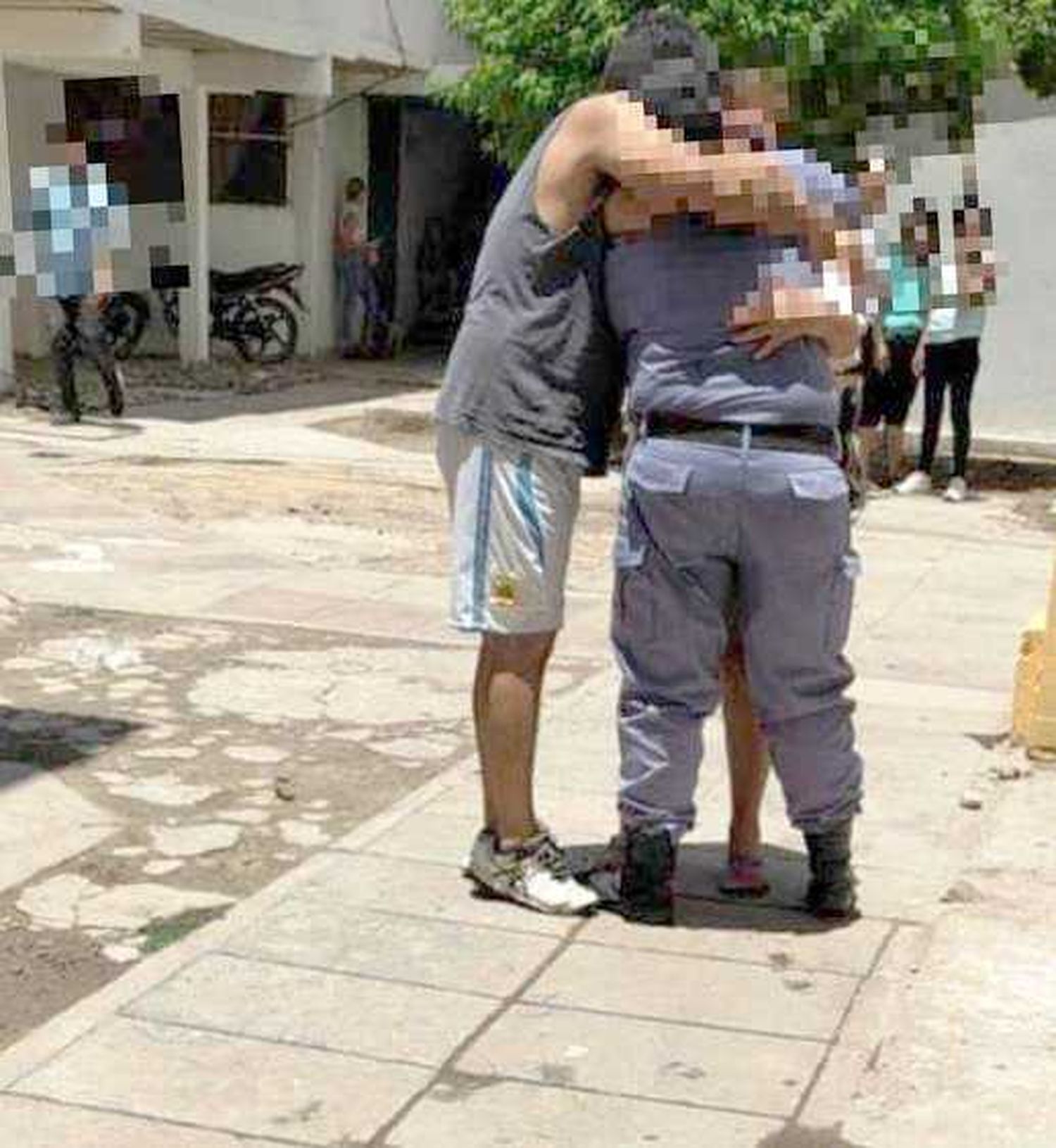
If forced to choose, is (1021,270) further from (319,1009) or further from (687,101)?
(319,1009)

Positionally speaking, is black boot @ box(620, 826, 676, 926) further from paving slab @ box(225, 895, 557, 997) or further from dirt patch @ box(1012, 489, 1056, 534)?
dirt patch @ box(1012, 489, 1056, 534)

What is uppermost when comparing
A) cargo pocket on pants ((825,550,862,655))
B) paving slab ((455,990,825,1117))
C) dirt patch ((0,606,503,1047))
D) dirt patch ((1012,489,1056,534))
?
cargo pocket on pants ((825,550,862,655))

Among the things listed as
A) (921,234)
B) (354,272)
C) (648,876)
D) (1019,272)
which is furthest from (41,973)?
(354,272)

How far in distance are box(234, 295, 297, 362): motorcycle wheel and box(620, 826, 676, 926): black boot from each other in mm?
14973

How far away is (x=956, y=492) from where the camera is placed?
496 inches

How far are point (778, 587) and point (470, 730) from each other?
219 centimetres

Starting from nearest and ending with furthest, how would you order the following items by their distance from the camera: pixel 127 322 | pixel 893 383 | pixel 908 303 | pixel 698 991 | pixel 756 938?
pixel 698 991, pixel 756 938, pixel 908 303, pixel 893 383, pixel 127 322

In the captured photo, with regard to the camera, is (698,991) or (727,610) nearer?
(698,991)

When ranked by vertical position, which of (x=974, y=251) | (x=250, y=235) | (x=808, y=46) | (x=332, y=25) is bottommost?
(x=250, y=235)

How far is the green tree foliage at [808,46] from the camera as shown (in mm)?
7219

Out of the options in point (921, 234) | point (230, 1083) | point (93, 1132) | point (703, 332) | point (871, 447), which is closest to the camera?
point (93, 1132)

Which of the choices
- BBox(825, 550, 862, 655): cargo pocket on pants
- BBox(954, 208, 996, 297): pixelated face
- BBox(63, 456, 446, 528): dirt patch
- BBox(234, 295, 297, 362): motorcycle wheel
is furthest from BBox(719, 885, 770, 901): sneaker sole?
BBox(234, 295, 297, 362): motorcycle wheel

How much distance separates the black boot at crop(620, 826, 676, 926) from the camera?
182 inches

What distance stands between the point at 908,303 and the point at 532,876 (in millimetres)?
7759
